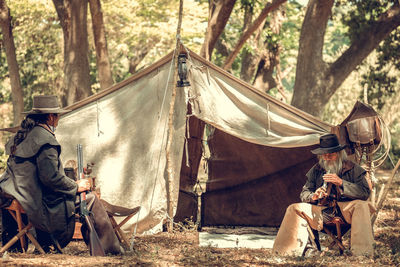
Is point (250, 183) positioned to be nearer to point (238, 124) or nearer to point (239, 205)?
point (239, 205)

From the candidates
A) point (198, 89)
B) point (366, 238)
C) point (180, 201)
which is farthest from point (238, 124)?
point (366, 238)

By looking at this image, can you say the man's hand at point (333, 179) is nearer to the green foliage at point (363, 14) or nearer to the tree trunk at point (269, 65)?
the green foliage at point (363, 14)

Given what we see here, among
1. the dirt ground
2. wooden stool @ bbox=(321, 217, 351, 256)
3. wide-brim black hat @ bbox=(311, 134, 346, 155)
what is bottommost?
the dirt ground

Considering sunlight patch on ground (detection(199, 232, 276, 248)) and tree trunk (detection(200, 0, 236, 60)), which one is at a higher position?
tree trunk (detection(200, 0, 236, 60))

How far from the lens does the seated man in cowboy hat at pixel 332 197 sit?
513cm

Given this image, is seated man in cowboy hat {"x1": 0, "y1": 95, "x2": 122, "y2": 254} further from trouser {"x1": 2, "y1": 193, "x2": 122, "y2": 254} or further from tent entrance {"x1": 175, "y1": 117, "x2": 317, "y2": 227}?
tent entrance {"x1": 175, "y1": 117, "x2": 317, "y2": 227}

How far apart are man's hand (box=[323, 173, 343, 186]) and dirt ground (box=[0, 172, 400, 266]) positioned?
0.62 metres

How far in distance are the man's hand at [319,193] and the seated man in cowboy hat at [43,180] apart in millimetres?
1897

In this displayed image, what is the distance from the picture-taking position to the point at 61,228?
4.89 m

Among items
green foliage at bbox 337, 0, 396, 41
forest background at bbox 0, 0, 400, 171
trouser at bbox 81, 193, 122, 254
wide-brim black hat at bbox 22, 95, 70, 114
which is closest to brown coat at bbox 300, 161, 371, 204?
trouser at bbox 81, 193, 122, 254

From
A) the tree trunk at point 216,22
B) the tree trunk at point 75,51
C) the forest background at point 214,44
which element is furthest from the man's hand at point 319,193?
the tree trunk at point 75,51

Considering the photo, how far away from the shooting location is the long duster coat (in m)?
4.79

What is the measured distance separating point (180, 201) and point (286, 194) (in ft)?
4.68

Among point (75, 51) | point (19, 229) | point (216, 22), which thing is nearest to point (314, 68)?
point (216, 22)
